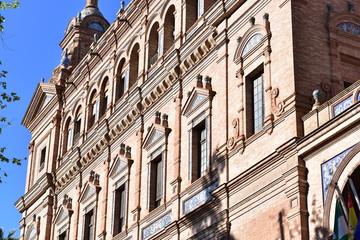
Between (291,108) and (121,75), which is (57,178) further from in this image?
(291,108)

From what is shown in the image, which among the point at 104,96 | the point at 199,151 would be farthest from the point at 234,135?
the point at 104,96

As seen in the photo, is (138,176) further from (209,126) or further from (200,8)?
(200,8)

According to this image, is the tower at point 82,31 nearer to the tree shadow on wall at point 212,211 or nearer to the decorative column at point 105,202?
the decorative column at point 105,202

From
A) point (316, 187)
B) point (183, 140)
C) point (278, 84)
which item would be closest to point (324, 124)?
point (316, 187)

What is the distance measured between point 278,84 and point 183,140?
22.1ft

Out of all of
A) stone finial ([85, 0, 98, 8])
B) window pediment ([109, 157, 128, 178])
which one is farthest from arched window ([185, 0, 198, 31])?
stone finial ([85, 0, 98, 8])

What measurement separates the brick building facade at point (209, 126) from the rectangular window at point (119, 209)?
0.06 meters

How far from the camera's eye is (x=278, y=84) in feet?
82.1

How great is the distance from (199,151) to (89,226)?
10.2m

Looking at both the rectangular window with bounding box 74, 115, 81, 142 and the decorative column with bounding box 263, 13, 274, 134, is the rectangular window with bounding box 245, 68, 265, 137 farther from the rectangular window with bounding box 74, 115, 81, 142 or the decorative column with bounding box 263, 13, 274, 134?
the rectangular window with bounding box 74, 115, 81, 142

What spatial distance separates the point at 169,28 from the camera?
35562 mm

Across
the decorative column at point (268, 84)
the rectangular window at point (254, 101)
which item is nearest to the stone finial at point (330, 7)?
the decorative column at point (268, 84)

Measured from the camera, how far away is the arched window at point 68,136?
43969mm

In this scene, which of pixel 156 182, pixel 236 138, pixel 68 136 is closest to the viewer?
pixel 236 138
